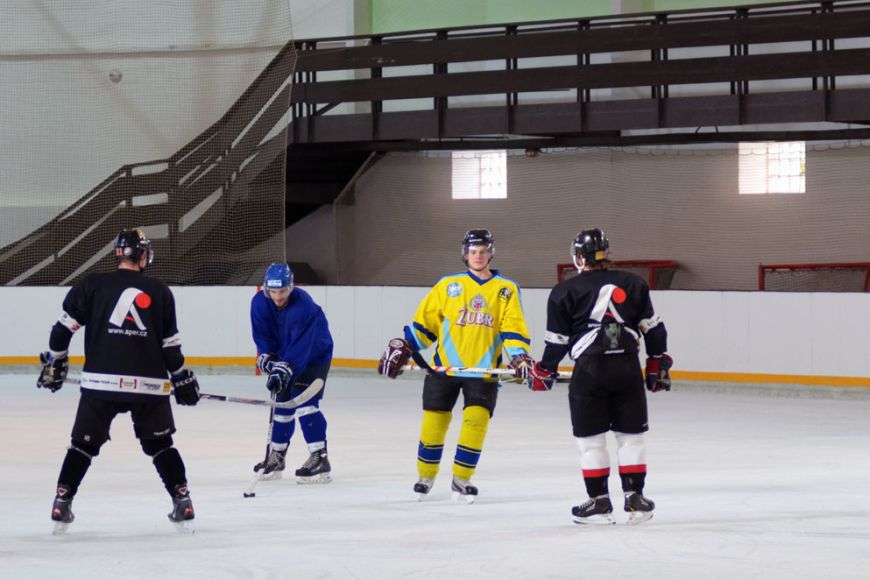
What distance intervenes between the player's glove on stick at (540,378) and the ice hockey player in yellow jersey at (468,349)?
315 millimetres

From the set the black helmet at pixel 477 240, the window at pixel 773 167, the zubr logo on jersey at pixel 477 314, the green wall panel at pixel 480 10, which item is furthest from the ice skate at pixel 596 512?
the green wall panel at pixel 480 10

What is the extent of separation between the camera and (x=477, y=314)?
7016 millimetres

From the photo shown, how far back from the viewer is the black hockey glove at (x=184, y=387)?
20.0 ft

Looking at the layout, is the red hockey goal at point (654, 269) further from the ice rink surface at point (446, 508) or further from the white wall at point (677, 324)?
the ice rink surface at point (446, 508)

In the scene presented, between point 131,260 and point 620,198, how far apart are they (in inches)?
495

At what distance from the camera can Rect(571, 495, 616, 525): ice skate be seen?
20.5 feet

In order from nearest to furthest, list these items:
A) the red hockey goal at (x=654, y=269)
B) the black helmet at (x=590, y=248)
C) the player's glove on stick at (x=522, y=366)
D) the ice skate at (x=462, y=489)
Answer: the black helmet at (x=590, y=248)
the player's glove on stick at (x=522, y=366)
the ice skate at (x=462, y=489)
the red hockey goal at (x=654, y=269)

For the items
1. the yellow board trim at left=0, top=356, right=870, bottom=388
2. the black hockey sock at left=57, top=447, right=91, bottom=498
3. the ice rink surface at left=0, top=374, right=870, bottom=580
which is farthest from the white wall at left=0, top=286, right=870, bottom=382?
the black hockey sock at left=57, top=447, right=91, bottom=498

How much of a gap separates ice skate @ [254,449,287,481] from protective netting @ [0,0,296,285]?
735 centimetres

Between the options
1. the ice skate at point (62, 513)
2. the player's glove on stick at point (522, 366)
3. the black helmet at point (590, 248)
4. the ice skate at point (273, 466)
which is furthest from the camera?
the ice skate at point (273, 466)

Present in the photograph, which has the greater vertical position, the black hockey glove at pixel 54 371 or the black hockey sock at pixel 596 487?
the black hockey glove at pixel 54 371

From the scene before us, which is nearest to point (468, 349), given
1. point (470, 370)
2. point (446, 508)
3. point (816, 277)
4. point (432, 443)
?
point (470, 370)

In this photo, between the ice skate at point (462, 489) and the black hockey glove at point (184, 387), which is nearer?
the black hockey glove at point (184, 387)

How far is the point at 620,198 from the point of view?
18094mm
